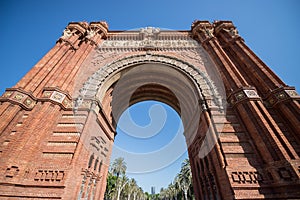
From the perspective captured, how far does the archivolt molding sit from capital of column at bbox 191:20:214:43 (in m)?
3.19

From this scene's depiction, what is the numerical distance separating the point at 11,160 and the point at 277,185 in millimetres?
8603

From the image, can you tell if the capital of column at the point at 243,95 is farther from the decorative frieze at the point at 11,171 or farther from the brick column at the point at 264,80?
the decorative frieze at the point at 11,171

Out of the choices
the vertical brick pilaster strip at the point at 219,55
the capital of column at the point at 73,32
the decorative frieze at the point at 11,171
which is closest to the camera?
the decorative frieze at the point at 11,171

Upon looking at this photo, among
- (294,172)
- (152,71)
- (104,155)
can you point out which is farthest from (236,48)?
(104,155)

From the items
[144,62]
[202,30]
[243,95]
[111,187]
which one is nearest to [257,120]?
[243,95]

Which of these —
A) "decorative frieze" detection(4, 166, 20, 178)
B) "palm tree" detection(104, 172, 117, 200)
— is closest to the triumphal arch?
"decorative frieze" detection(4, 166, 20, 178)

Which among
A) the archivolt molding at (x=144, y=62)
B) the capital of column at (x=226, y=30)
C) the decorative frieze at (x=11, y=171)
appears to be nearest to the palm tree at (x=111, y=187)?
the archivolt molding at (x=144, y=62)

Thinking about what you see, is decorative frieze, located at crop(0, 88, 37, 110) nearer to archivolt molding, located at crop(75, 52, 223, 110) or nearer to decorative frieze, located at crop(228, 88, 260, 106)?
archivolt molding, located at crop(75, 52, 223, 110)

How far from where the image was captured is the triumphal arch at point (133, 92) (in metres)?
4.79

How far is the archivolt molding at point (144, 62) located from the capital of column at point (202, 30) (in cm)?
319

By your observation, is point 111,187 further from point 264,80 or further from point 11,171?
point 264,80

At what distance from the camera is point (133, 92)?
11.6m

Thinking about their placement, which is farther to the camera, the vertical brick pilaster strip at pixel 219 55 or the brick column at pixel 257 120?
the vertical brick pilaster strip at pixel 219 55

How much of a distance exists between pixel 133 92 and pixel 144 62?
3121 mm
